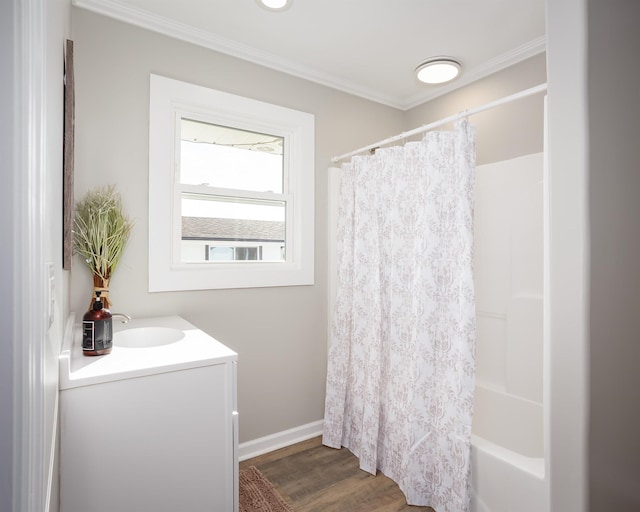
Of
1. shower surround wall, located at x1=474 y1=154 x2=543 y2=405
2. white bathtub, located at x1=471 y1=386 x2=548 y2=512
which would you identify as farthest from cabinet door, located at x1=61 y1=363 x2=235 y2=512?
shower surround wall, located at x1=474 y1=154 x2=543 y2=405

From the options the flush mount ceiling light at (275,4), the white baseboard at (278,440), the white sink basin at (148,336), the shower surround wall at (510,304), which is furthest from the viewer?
the white baseboard at (278,440)

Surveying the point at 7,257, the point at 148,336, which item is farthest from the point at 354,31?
the point at 7,257

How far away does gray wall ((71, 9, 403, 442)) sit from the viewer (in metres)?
1.83

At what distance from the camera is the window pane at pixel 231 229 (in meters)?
2.21

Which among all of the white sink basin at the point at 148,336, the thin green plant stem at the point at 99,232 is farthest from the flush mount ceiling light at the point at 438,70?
the white sink basin at the point at 148,336

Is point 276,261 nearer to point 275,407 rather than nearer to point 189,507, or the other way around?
point 275,407

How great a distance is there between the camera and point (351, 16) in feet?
6.40

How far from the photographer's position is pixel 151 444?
4.29 ft

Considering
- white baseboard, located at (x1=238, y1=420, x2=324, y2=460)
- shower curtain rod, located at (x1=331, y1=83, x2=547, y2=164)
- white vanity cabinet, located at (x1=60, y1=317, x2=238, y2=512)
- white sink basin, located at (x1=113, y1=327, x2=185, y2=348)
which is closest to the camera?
white vanity cabinet, located at (x1=60, y1=317, x2=238, y2=512)

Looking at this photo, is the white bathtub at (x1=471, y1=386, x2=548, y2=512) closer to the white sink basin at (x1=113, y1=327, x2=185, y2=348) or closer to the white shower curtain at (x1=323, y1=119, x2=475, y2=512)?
the white shower curtain at (x1=323, y1=119, x2=475, y2=512)

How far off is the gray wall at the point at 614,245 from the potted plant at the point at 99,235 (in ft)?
5.94

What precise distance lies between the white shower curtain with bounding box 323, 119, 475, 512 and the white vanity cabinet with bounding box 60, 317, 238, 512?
918 millimetres

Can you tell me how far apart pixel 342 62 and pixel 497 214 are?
142 cm

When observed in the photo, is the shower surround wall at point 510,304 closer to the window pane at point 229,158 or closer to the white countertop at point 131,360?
the window pane at point 229,158
